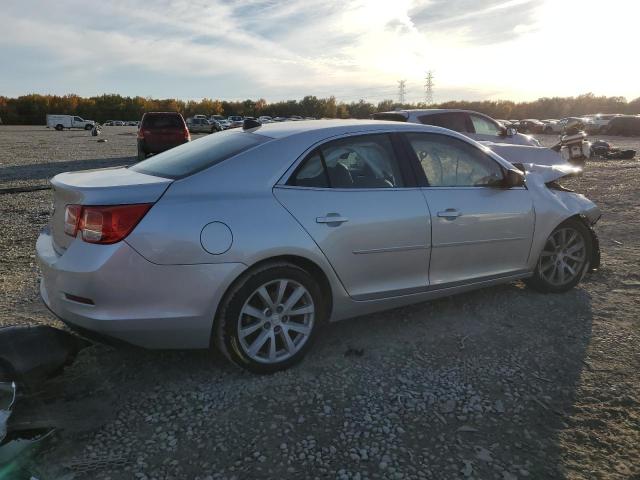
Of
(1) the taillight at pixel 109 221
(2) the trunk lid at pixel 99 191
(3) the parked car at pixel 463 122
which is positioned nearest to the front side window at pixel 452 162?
(2) the trunk lid at pixel 99 191

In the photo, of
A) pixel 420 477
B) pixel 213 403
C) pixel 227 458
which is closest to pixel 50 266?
pixel 213 403

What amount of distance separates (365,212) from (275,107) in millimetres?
92771

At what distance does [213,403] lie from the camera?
2.98 metres

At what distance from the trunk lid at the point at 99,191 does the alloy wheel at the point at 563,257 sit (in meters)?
3.40

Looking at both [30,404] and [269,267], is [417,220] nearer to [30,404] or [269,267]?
[269,267]

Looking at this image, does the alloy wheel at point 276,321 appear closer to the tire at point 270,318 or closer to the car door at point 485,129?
the tire at point 270,318

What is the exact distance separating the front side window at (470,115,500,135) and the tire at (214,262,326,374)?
8.26 m

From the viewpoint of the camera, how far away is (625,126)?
34031 mm

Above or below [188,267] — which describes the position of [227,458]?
below

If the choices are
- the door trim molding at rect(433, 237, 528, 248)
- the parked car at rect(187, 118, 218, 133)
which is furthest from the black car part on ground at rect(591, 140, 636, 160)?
the parked car at rect(187, 118, 218, 133)

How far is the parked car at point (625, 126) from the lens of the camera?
33.2 m

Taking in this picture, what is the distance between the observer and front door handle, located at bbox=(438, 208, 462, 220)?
12.5 ft

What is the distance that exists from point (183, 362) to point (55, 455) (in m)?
1.05

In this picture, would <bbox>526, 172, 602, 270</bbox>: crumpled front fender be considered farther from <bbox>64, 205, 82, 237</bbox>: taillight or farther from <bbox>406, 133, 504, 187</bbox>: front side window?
Answer: <bbox>64, 205, 82, 237</bbox>: taillight
